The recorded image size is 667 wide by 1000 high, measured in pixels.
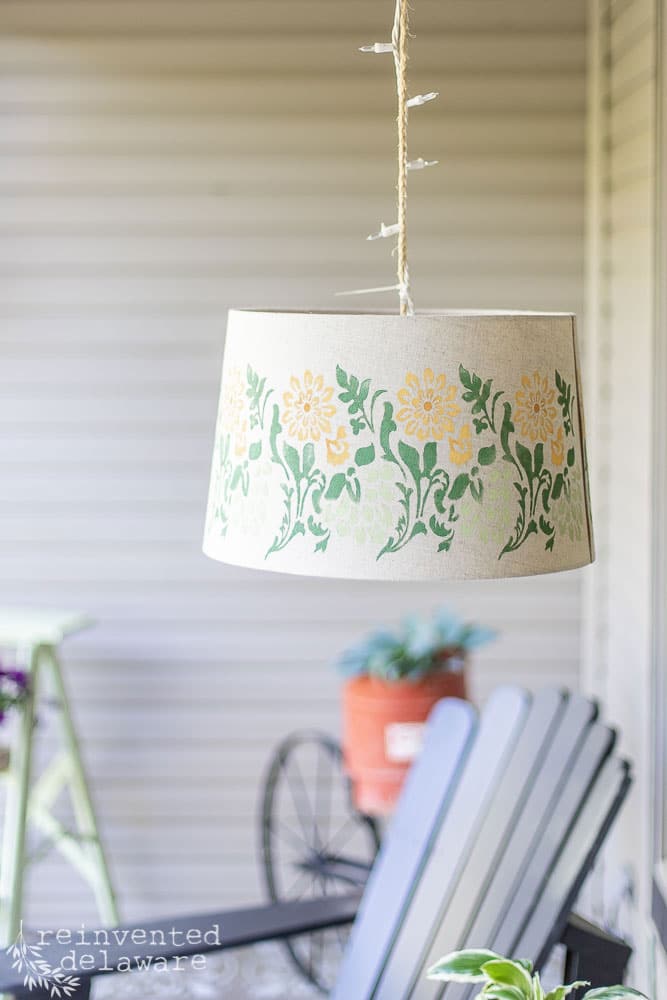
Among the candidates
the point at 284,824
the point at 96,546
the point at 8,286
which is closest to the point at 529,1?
the point at 8,286

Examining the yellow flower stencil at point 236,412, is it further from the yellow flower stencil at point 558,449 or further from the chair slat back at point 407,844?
the chair slat back at point 407,844

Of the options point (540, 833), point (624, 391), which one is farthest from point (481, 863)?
point (624, 391)

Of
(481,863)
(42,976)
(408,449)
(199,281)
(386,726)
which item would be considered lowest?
(42,976)

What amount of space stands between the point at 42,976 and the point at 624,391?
201 cm

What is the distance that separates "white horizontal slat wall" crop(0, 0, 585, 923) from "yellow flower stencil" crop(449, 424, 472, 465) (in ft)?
7.72

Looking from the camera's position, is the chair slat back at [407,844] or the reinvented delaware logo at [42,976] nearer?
the reinvented delaware logo at [42,976]

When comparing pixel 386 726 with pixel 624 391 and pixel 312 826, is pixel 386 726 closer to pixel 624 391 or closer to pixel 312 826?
pixel 312 826

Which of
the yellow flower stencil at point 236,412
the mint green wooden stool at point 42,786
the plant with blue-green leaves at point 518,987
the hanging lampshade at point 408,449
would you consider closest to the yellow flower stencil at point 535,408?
the hanging lampshade at point 408,449

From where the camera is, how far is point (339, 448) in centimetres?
129

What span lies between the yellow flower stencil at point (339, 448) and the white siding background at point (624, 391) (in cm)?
165

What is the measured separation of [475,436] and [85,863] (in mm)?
2623

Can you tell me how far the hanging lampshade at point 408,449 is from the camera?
127 cm

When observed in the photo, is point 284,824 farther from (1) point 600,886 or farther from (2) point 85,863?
(1) point 600,886

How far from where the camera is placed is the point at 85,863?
3.50 m
